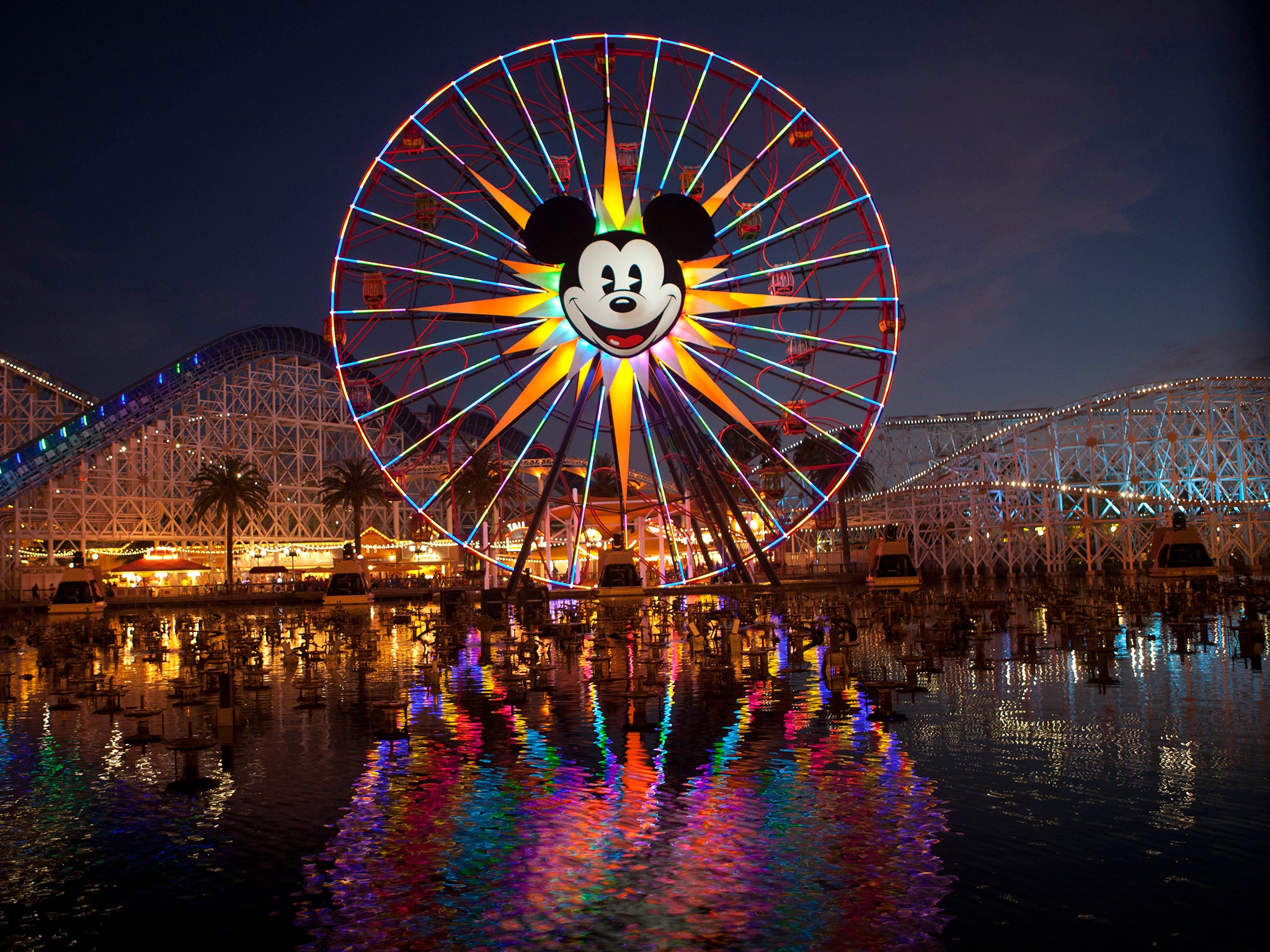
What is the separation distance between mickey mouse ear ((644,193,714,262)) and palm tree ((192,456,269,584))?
3772 centimetres

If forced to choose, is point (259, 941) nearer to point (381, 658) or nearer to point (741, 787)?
point (741, 787)

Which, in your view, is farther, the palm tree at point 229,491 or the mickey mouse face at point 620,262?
the palm tree at point 229,491

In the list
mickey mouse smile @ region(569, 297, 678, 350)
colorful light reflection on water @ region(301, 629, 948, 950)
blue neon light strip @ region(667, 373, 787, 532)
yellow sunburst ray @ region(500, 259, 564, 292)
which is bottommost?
colorful light reflection on water @ region(301, 629, 948, 950)

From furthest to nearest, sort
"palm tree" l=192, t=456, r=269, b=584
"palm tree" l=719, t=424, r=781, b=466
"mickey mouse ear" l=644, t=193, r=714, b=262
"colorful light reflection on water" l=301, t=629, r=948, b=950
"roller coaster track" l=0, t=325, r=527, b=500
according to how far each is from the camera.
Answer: "palm tree" l=192, t=456, r=269, b=584 → "roller coaster track" l=0, t=325, r=527, b=500 → "palm tree" l=719, t=424, r=781, b=466 → "mickey mouse ear" l=644, t=193, r=714, b=262 → "colorful light reflection on water" l=301, t=629, r=948, b=950

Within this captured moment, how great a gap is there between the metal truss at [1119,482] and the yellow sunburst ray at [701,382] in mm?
38577

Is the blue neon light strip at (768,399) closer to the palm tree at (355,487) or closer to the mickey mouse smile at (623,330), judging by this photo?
the mickey mouse smile at (623,330)

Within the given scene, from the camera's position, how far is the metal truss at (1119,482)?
62656mm

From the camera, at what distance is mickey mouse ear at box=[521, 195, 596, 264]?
2970 cm

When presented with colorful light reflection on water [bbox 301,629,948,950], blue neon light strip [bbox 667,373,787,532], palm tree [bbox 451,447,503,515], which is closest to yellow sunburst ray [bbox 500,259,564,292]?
blue neon light strip [bbox 667,373,787,532]

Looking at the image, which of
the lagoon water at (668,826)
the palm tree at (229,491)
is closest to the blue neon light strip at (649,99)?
the lagoon water at (668,826)

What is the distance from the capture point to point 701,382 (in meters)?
32.2

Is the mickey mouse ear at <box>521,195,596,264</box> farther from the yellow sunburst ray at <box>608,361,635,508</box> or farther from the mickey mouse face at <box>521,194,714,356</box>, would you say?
the yellow sunburst ray at <box>608,361,635,508</box>

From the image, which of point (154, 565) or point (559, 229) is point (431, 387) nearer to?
point (559, 229)

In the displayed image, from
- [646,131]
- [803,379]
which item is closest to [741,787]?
[803,379]
